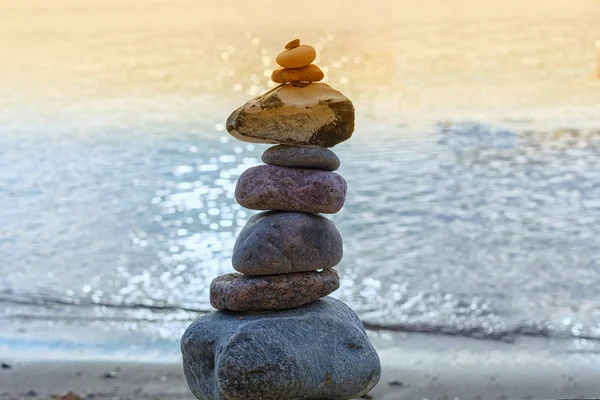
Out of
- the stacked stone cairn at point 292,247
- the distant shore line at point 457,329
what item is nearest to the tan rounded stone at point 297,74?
the stacked stone cairn at point 292,247

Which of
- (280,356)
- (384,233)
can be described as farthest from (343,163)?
(280,356)

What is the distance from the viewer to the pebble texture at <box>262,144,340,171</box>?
16.7ft

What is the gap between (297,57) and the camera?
5.02 m

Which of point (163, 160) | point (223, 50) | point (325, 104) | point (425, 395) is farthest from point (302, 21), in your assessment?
point (325, 104)

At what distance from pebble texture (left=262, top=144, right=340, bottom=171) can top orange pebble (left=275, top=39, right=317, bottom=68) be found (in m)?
0.44

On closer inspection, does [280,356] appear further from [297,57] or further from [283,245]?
[297,57]

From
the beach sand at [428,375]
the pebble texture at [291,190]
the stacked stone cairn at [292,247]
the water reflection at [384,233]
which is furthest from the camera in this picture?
the water reflection at [384,233]

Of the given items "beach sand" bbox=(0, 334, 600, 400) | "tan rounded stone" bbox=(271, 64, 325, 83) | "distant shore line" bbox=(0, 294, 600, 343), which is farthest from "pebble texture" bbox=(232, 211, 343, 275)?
"distant shore line" bbox=(0, 294, 600, 343)

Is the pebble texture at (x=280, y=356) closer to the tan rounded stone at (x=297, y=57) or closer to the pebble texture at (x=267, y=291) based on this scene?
the pebble texture at (x=267, y=291)

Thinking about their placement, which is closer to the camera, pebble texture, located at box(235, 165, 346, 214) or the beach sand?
pebble texture, located at box(235, 165, 346, 214)

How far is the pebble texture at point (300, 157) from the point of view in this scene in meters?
5.09

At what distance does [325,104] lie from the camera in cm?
507

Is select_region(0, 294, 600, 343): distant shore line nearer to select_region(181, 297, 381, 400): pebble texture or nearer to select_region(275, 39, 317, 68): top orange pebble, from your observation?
select_region(181, 297, 381, 400): pebble texture

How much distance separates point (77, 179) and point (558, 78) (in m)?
9.02
